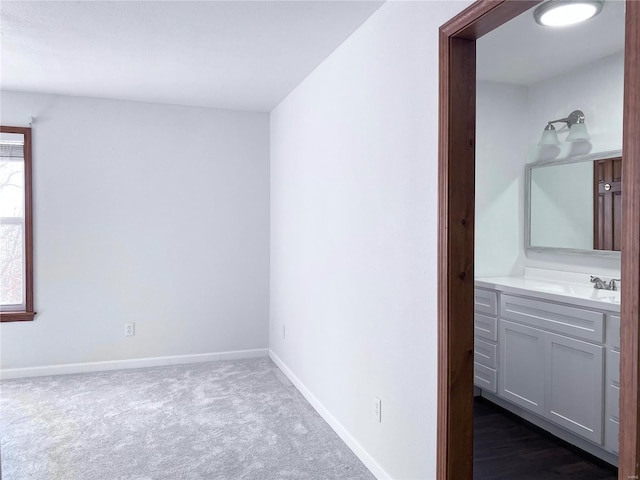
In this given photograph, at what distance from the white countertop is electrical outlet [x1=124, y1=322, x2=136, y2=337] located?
9.86 feet

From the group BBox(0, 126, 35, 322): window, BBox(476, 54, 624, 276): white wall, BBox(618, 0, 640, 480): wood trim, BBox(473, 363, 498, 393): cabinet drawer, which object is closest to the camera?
BBox(618, 0, 640, 480): wood trim

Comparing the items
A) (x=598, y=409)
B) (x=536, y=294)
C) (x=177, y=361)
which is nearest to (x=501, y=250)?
(x=536, y=294)

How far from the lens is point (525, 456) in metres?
2.68

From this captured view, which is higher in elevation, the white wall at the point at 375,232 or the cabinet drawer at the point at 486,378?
the white wall at the point at 375,232

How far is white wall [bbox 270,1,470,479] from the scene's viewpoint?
6.82ft

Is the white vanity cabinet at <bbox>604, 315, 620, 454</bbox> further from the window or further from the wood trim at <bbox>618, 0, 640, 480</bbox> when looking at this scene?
the window

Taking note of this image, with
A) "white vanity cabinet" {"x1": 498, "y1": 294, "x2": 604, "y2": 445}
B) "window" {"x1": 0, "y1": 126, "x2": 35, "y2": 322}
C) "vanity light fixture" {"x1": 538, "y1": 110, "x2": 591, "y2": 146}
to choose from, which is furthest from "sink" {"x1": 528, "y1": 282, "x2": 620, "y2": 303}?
"window" {"x1": 0, "y1": 126, "x2": 35, "y2": 322}

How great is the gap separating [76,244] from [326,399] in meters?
2.58

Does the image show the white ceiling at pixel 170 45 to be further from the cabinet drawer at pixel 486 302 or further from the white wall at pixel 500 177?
the cabinet drawer at pixel 486 302

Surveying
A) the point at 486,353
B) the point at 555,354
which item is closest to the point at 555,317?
the point at 555,354

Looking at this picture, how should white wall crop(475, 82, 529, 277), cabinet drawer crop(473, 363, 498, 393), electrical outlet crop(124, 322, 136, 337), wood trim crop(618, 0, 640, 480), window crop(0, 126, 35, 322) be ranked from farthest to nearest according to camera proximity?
electrical outlet crop(124, 322, 136, 337), window crop(0, 126, 35, 322), white wall crop(475, 82, 529, 277), cabinet drawer crop(473, 363, 498, 393), wood trim crop(618, 0, 640, 480)

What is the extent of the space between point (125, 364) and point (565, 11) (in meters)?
4.22

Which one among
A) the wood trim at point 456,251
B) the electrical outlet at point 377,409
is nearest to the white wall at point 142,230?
the electrical outlet at point 377,409

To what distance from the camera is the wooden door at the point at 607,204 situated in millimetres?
3129
